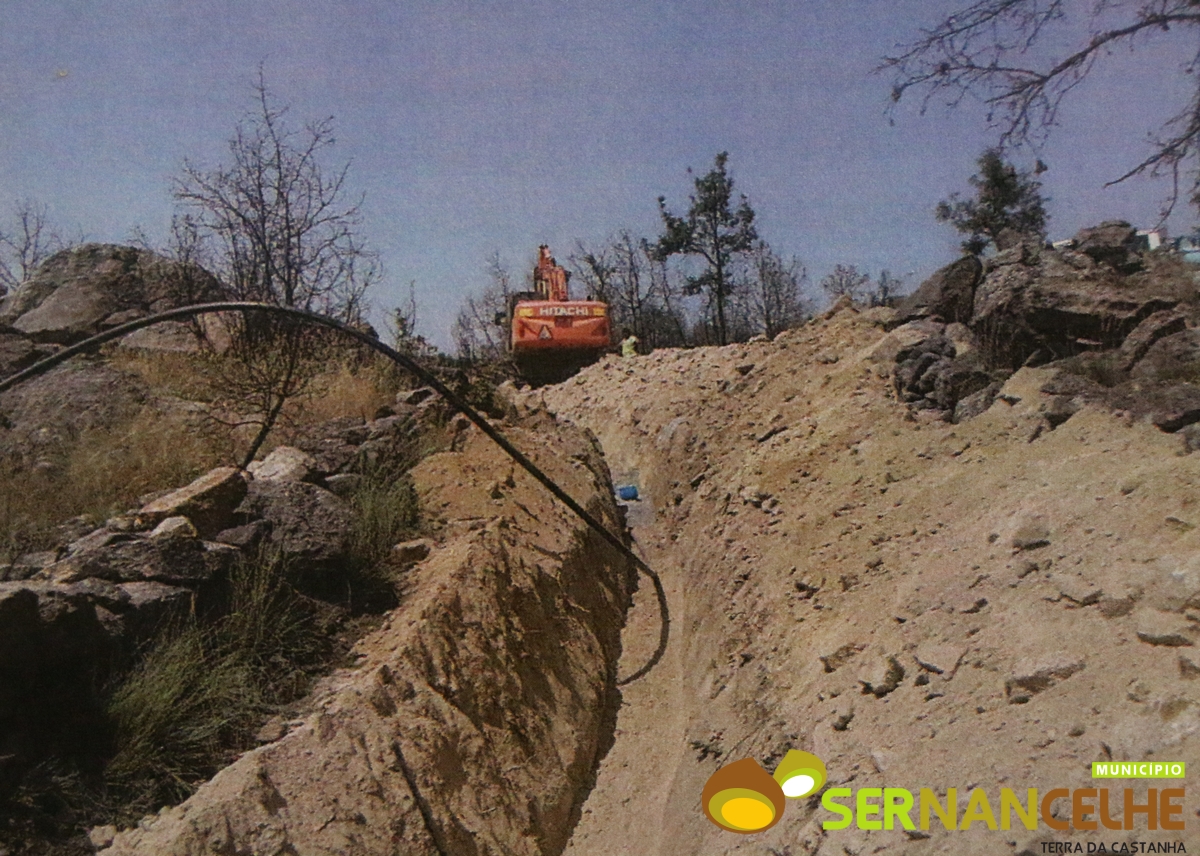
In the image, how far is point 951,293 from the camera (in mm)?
9398

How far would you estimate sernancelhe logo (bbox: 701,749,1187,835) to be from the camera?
3199mm

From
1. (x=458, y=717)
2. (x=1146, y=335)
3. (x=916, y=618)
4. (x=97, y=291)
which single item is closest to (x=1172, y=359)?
(x=1146, y=335)

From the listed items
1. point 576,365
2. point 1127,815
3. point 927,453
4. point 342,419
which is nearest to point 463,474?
point 342,419

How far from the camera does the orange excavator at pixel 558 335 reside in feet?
61.2

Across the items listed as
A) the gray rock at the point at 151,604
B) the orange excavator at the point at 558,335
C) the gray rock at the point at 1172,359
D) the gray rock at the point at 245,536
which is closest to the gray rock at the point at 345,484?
the gray rock at the point at 245,536

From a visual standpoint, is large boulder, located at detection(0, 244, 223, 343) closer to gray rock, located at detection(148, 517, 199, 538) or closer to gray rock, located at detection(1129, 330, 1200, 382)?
gray rock, located at detection(148, 517, 199, 538)

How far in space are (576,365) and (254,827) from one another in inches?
610

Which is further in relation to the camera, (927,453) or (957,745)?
(927,453)

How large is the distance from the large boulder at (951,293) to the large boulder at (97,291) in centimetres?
824

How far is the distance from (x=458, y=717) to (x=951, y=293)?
662 centimetres

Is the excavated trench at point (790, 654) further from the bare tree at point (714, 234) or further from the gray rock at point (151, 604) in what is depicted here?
the bare tree at point (714, 234)

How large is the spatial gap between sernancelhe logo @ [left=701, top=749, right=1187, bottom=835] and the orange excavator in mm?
14191

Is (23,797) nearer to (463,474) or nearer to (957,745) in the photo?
(957,745)

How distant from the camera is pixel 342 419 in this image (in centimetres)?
894
